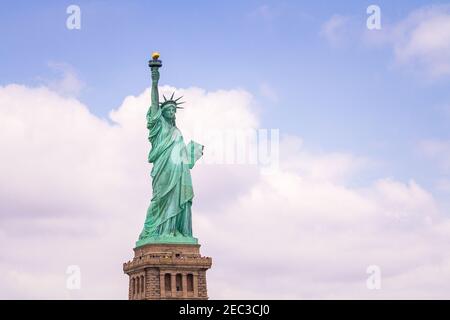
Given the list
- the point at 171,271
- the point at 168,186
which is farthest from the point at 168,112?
the point at 171,271

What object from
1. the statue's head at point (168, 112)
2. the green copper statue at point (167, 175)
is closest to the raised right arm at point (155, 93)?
the green copper statue at point (167, 175)

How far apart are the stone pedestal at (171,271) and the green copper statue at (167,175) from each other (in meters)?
0.87

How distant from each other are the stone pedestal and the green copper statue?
87 centimetres

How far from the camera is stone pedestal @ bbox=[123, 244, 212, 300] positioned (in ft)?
301

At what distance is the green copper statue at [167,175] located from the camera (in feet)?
307

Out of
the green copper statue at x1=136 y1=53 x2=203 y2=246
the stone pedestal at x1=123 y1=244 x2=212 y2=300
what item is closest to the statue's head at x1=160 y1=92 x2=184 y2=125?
the green copper statue at x1=136 y1=53 x2=203 y2=246

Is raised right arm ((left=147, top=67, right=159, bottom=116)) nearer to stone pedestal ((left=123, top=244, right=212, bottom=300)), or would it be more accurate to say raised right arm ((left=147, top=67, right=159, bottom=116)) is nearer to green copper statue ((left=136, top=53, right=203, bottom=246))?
green copper statue ((left=136, top=53, right=203, bottom=246))

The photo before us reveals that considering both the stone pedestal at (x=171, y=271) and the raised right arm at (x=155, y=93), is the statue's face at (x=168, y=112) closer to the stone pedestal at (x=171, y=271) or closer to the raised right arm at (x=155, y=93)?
the raised right arm at (x=155, y=93)

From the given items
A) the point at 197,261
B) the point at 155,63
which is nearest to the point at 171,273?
the point at 197,261

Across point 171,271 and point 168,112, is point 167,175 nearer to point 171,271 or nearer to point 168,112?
point 168,112

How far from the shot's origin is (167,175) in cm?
9425

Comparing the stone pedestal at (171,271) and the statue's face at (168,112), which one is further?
the statue's face at (168,112)
